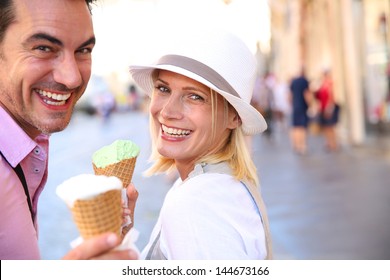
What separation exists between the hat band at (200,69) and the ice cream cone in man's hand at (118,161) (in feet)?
0.92

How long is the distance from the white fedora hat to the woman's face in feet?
0.17

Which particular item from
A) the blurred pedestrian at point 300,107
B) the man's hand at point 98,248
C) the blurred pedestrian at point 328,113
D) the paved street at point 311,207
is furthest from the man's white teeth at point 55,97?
the blurred pedestrian at point 328,113

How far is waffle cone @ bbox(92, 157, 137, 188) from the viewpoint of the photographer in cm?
176

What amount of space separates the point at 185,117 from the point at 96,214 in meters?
0.67

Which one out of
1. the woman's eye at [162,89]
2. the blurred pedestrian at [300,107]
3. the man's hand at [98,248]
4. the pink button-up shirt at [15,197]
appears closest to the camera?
the man's hand at [98,248]

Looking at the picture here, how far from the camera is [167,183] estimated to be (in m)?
9.37

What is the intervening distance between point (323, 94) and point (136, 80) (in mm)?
12007

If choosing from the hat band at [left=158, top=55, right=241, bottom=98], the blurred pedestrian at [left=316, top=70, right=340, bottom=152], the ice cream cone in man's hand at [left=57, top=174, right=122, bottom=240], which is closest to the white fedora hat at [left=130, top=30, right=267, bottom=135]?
the hat band at [left=158, top=55, right=241, bottom=98]

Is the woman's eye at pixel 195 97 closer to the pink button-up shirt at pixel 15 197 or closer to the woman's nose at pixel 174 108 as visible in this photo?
the woman's nose at pixel 174 108

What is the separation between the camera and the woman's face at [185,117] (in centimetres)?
198

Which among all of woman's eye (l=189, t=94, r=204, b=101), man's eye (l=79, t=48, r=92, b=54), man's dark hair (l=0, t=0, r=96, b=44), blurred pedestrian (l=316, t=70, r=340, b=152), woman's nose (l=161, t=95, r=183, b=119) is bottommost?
blurred pedestrian (l=316, t=70, r=340, b=152)

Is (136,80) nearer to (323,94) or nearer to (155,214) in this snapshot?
(155,214)

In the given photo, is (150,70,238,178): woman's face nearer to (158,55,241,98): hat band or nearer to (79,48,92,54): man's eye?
(158,55,241,98): hat band
